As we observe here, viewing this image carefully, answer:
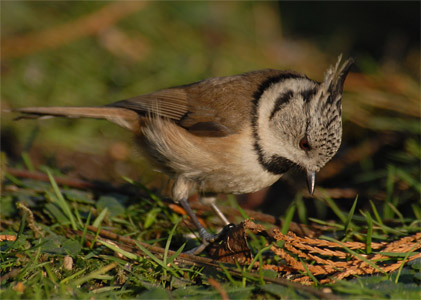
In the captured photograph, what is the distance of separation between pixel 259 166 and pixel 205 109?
1.87 feet

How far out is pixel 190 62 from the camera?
20.1ft

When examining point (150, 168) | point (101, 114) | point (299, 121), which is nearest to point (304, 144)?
point (299, 121)

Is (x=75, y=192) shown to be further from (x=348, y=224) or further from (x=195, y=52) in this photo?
(x=195, y=52)

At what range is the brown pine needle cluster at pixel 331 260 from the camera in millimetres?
2709

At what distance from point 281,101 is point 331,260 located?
112cm

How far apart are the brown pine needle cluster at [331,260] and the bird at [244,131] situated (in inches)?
20.8

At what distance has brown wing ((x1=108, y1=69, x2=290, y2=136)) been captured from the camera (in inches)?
134

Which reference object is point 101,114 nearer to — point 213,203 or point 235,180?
point 213,203

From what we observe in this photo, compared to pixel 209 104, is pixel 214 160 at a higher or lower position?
lower

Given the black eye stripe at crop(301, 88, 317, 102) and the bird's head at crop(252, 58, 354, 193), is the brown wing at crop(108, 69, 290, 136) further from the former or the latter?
the black eye stripe at crop(301, 88, 317, 102)

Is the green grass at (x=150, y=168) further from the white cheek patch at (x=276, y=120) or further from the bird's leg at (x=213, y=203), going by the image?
the white cheek patch at (x=276, y=120)

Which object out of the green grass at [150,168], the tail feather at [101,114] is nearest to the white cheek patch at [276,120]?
the green grass at [150,168]

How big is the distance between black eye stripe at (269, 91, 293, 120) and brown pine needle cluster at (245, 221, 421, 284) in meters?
0.91

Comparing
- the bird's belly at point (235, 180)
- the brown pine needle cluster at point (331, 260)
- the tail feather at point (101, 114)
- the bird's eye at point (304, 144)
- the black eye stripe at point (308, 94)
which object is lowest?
the brown pine needle cluster at point (331, 260)
